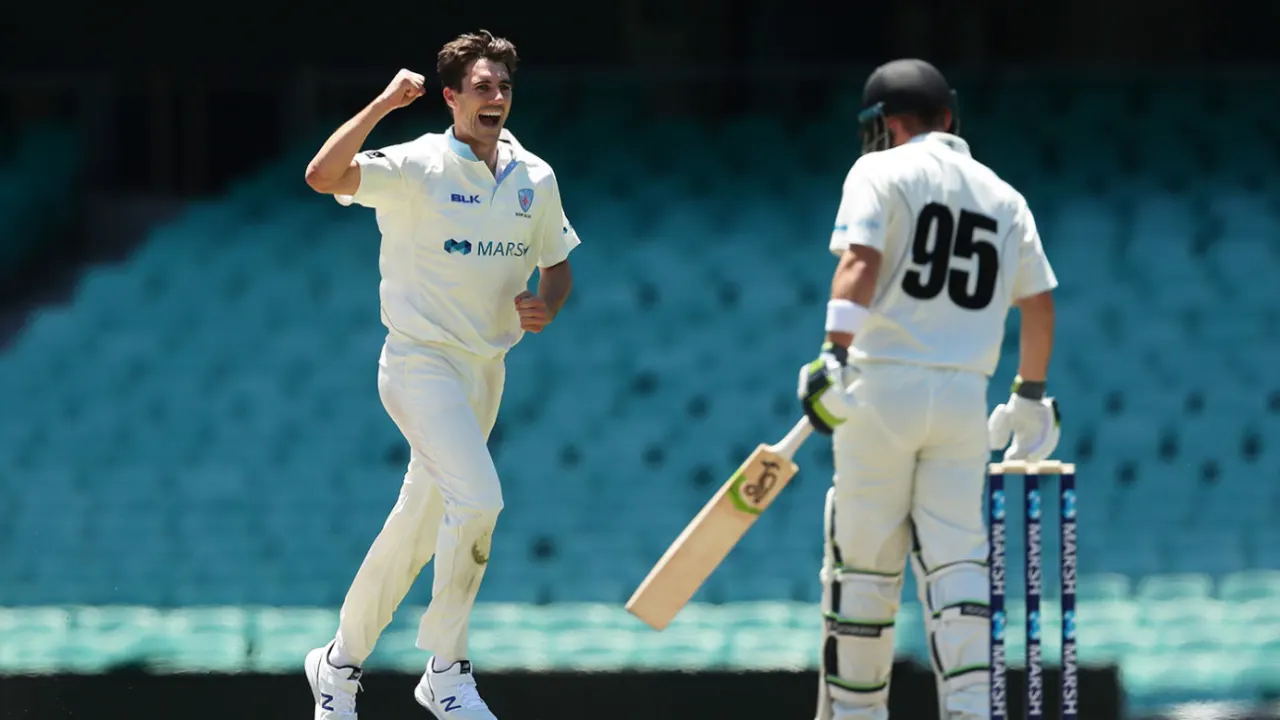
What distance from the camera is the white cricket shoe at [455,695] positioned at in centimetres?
398

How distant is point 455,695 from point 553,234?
1.11 m

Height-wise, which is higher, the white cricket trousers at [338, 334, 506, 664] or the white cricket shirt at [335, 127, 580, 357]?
the white cricket shirt at [335, 127, 580, 357]

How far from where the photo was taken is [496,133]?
13.3ft

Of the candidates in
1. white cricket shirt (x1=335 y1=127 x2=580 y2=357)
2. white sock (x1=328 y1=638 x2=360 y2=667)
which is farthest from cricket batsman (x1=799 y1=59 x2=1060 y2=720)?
white sock (x1=328 y1=638 x2=360 y2=667)

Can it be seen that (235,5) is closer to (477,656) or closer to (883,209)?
(477,656)

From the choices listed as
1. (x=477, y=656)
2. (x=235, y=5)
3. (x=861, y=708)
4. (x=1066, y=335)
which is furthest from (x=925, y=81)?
(x=235, y=5)

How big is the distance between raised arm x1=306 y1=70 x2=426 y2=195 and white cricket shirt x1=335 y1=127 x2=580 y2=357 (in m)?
0.11

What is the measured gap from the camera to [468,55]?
3.95 meters

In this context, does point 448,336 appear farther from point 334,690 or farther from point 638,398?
point 638,398

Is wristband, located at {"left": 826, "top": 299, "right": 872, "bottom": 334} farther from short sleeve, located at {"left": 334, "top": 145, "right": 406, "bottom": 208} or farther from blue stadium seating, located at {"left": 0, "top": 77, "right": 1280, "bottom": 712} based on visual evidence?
blue stadium seating, located at {"left": 0, "top": 77, "right": 1280, "bottom": 712}

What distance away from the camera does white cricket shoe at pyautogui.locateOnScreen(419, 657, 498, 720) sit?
3.98 m

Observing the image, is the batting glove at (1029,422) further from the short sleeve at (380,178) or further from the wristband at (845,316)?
the short sleeve at (380,178)

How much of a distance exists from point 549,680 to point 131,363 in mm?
3825

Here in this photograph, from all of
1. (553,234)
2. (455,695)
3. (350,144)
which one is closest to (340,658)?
(455,695)
